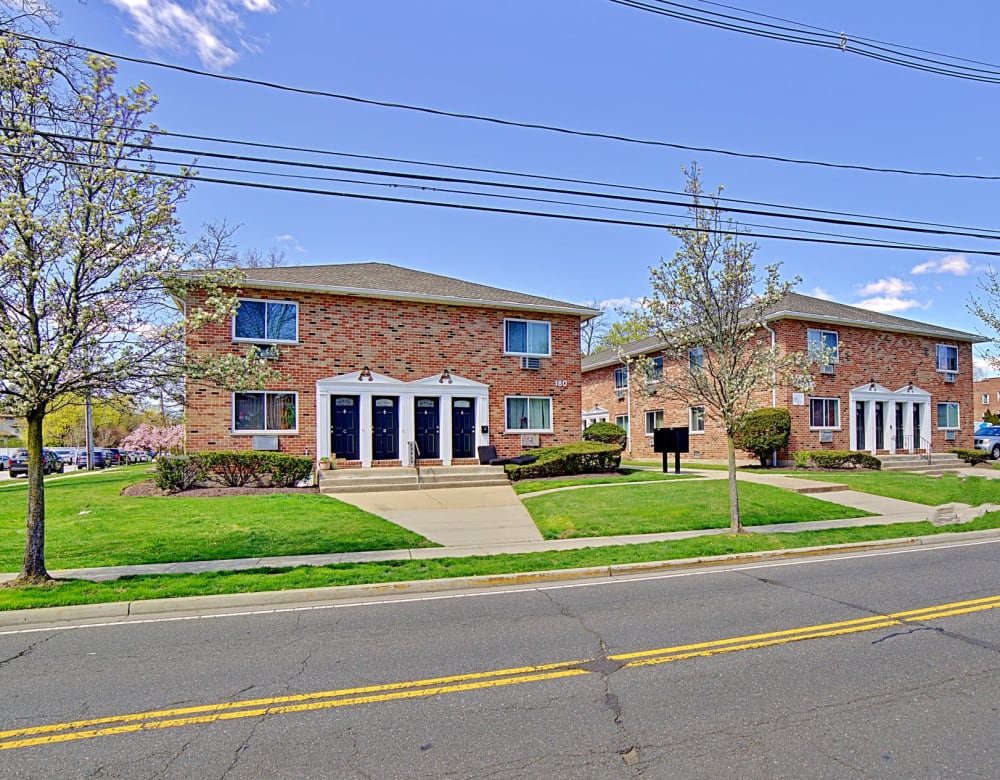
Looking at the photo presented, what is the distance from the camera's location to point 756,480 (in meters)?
18.4

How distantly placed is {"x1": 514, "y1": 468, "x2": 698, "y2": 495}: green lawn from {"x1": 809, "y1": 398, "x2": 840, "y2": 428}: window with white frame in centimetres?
960

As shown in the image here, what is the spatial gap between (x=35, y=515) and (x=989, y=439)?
41.1 meters

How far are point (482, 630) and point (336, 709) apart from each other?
82.6 inches

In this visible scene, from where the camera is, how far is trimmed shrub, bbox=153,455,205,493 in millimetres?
16281

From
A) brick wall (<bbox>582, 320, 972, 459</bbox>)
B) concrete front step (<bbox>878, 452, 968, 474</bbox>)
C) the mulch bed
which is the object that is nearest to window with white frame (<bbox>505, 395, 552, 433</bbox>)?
brick wall (<bbox>582, 320, 972, 459</bbox>)

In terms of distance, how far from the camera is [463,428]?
2119 cm

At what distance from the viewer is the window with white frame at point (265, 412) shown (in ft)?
61.6

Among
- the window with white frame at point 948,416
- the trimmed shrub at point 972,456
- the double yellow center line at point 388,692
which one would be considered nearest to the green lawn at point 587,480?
the double yellow center line at point 388,692

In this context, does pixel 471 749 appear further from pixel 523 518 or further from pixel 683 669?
pixel 523 518

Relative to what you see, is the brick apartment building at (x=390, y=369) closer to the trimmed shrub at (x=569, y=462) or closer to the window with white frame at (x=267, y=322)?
the window with white frame at (x=267, y=322)

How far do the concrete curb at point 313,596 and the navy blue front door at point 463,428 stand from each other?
1233 cm

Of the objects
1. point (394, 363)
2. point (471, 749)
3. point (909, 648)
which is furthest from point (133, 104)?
point (394, 363)

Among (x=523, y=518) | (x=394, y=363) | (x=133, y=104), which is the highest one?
(x=133, y=104)

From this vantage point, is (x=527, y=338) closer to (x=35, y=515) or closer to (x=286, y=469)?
(x=286, y=469)
